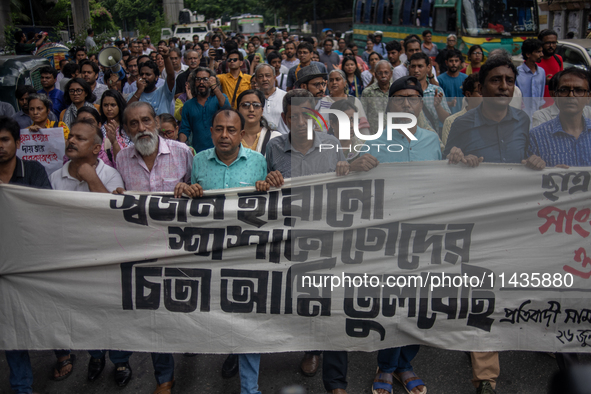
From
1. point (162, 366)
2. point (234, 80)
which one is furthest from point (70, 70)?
point (162, 366)

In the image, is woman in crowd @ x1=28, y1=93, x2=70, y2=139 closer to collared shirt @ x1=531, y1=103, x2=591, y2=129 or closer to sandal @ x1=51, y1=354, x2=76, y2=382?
sandal @ x1=51, y1=354, x2=76, y2=382

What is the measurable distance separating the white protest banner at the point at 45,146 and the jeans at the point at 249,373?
A: 246cm

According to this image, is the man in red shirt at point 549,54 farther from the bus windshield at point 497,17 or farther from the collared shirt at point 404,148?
the bus windshield at point 497,17

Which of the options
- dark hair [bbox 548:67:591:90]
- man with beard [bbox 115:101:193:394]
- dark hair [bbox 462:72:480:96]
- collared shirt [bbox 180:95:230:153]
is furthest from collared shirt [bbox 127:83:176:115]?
dark hair [bbox 548:67:591:90]

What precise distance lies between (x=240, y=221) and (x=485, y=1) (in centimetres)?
1219

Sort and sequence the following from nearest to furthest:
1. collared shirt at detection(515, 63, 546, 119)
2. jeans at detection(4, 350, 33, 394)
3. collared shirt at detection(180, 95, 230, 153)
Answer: jeans at detection(4, 350, 33, 394) → collared shirt at detection(180, 95, 230, 153) → collared shirt at detection(515, 63, 546, 119)

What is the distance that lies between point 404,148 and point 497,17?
36.9ft

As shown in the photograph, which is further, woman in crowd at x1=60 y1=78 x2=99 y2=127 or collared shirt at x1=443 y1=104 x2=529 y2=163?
woman in crowd at x1=60 y1=78 x2=99 y2=127

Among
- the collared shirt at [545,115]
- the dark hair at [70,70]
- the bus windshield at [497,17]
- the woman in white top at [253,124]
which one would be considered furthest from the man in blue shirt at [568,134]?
the bus windshield at [497,17]

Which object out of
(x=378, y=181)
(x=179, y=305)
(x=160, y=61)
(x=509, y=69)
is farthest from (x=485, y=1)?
(x=179, y=305)

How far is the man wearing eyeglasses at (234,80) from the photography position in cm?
705

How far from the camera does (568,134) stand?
3.42 meters

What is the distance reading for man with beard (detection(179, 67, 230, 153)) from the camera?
561 centimetres

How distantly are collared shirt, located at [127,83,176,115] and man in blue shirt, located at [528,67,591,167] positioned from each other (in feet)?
15.5
